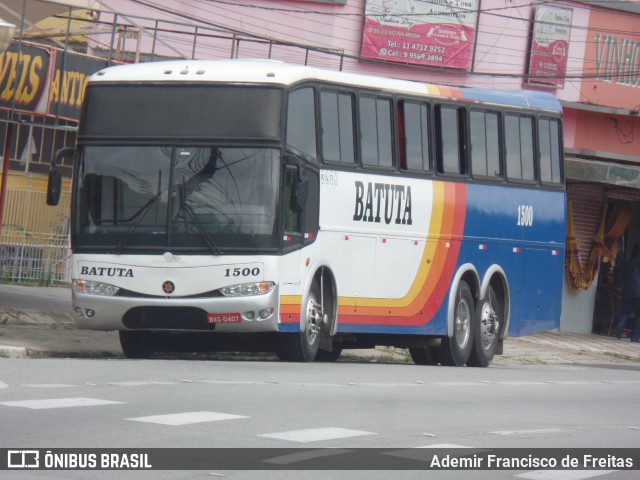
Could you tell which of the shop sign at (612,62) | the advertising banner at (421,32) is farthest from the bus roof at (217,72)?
the shop sign at (612,62)

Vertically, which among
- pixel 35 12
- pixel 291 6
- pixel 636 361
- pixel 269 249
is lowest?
pixel 636 361

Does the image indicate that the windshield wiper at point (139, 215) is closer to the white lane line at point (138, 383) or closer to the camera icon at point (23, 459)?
the white lane line at point (138, 383)

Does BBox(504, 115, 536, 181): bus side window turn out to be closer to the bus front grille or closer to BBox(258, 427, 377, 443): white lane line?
the bus front grille

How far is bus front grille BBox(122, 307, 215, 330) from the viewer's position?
15.5 meters

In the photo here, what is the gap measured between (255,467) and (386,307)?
10420 millimetres

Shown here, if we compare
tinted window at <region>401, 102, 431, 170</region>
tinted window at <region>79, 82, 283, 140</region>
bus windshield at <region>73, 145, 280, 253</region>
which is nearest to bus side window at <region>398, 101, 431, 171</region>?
tinted window at <region>401, 102, 431, 170</region>

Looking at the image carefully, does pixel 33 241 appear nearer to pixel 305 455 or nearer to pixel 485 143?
pixel 485 143

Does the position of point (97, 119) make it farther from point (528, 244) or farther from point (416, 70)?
point (416, 70)

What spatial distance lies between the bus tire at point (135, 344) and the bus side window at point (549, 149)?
7.09m

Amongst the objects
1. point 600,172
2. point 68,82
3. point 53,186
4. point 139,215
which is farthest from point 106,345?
point 600,172

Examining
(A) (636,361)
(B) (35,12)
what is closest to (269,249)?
(B) (35,12)

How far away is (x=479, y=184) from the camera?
65.3 ft

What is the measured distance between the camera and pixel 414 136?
18.8 metres

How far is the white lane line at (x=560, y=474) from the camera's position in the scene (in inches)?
324
